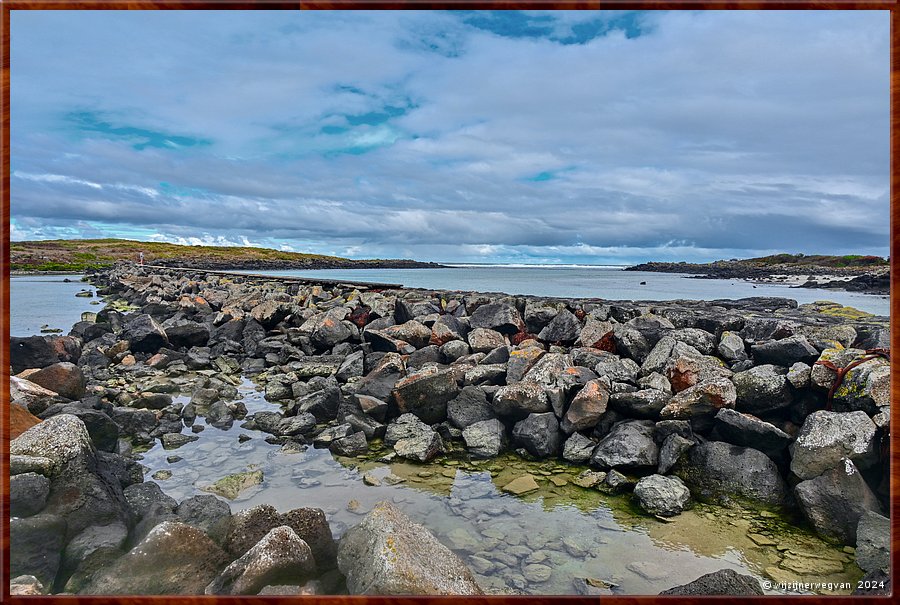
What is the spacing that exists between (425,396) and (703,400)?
3026mm

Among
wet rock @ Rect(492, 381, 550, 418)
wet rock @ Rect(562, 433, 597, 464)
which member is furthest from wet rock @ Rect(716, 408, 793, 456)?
wet rock @ Rect(492, 381, 550, 418)

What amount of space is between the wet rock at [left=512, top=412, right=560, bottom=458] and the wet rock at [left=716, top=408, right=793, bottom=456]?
1.57 meters

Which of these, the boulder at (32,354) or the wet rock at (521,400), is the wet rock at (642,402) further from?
the boulder at (32,354)

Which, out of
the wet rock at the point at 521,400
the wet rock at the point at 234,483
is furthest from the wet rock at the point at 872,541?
the wet rock at the point at 234,483

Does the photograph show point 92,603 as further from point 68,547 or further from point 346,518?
point 346,518

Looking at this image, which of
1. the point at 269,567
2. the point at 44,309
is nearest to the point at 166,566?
the point at 269,567

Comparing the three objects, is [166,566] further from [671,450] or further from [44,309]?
[44,309]

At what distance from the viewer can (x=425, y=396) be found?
604cm

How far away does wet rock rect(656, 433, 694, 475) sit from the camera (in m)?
4.50

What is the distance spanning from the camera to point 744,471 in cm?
424

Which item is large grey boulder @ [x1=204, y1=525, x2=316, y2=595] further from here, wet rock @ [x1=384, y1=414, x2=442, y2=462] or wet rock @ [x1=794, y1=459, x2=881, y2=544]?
wet rock @ [x1=794, y1=459, x2=881, y2=544]

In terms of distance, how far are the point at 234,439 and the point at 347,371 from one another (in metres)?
2.40

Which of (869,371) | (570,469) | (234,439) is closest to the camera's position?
(869,371)

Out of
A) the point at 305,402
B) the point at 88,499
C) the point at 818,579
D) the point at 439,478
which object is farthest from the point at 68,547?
the point at 818,579
